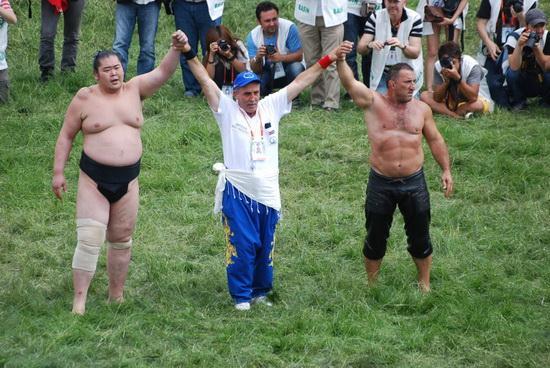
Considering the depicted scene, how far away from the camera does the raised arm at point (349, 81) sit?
727 centimetres

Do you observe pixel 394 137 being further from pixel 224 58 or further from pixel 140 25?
pixel 140 25

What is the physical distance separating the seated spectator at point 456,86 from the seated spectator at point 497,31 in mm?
236

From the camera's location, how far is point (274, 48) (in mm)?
11898

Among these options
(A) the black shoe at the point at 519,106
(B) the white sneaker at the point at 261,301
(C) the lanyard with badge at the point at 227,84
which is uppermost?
(C) the lanyard with badge at the point at 227,84

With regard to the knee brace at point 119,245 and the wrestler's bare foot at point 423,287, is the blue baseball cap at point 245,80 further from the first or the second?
the wrestler's bare foot at point 423,287

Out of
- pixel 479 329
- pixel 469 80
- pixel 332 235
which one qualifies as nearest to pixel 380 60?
pixel 469 80

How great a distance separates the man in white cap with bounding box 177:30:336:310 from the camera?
7.33 metres

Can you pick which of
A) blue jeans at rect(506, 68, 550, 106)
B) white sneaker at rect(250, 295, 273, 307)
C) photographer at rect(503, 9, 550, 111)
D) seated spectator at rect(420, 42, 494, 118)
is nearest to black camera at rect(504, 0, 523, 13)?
photographer at rect(503, 9, 550, 111)

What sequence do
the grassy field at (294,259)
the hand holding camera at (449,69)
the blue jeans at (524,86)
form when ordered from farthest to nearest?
the blue jeans at (524,86) < the hand holding camera at (449,69) < the grassy field at (294,259)

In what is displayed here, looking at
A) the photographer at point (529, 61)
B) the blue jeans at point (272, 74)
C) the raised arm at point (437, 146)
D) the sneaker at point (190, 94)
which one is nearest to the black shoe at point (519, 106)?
the photographer at point (529, 61)

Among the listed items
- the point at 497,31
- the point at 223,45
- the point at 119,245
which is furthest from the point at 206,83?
the point at 497,31

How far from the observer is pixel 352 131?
11.2 meters

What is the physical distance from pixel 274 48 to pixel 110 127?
4999 mm

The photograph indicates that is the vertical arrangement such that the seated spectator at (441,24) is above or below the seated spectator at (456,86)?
above
